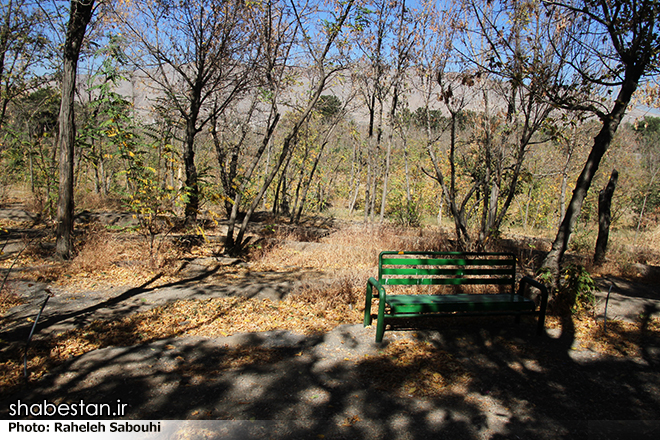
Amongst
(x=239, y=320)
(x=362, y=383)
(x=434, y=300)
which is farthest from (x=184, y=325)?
(x=434, y=300)

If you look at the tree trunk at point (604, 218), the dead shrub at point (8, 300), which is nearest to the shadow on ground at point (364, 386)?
the dead shrub at point (8, 300)

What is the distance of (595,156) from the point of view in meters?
4.70

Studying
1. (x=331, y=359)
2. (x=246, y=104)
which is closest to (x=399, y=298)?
(x=331, y=359)

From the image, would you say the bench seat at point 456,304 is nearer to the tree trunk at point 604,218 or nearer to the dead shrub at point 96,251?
the dead shrub at point 96,251

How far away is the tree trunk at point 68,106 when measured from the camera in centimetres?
589

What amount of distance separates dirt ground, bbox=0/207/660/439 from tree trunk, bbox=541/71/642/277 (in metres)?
0.92

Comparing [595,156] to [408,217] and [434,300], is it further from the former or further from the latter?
[408,217]

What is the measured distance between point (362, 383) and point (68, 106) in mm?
6027

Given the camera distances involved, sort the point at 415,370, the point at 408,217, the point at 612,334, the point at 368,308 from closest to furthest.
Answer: the point at 415,370 → the point at 368,308 → the point at 612,334 → the point at 408,217

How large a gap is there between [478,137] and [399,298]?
520 centimetres

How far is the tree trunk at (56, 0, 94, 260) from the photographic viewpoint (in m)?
5.89

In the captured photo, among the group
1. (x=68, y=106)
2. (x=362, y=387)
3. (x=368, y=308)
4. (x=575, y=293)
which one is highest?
(x=68, y=106)

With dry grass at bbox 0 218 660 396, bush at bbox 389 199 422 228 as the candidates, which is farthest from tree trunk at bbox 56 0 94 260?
bush at bbox 389 199 422 228

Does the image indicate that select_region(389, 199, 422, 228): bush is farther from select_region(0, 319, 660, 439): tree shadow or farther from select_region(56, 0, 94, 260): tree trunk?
select_region(56, 0, 94, 260): tree trunk
